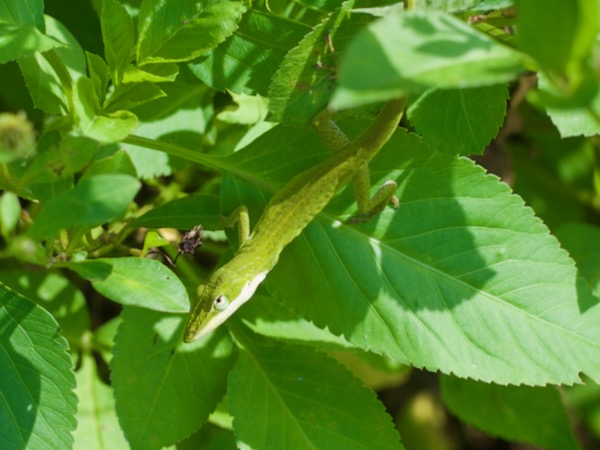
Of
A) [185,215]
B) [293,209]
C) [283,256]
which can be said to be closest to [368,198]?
[293,209]

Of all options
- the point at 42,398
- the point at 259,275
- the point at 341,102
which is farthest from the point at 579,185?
the point at 341,102

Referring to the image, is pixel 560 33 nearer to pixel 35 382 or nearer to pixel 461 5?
pixel 461 5

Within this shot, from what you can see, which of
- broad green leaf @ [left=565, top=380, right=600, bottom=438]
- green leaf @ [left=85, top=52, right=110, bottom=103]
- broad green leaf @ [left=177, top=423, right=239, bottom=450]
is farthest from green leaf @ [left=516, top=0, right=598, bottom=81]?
broad green leaf @ [left=565, top=380, right=600, bottom=438]

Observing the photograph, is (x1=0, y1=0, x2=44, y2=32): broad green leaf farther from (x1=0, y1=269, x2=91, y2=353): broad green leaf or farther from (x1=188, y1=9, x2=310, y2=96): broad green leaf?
(x1=0, y1=269, x2=91, y2=353): broad green leaf

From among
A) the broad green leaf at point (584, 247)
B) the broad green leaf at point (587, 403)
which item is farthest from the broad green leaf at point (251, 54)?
the broad green leaf at point (587, 403)

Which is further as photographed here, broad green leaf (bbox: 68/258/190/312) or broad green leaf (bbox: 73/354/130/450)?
broad green leaf (bbox: 73/354/130/450)
